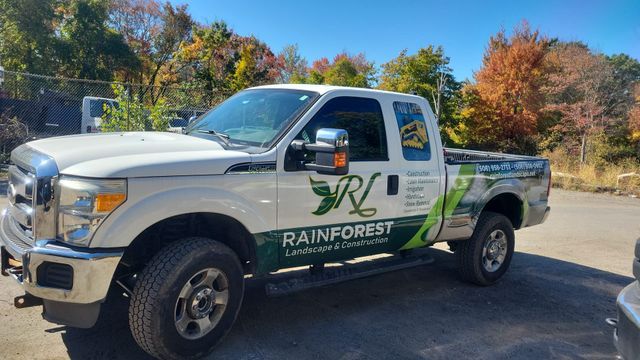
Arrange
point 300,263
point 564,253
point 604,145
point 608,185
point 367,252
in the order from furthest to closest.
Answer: point 604,145
point 608,185
point 564,253
point 367,252
point 300,263

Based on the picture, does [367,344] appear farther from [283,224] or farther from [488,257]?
[488,257]

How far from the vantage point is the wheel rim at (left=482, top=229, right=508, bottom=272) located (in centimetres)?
571

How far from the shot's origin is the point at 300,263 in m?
4.12

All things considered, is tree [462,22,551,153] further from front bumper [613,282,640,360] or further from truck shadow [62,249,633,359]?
front bumper [613,282,640,360]

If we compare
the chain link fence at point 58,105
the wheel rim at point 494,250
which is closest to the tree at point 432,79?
the chain link fence at point 58,105

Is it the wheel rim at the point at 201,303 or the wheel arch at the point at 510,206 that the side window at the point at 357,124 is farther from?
the wheel arch at the point at 510,206

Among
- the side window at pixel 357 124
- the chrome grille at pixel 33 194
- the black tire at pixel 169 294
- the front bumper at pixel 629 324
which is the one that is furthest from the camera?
the side window at pixel 357 124

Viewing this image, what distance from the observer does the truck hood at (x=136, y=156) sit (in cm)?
313

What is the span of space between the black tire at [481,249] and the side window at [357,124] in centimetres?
176

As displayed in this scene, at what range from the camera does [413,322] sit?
14.9ft

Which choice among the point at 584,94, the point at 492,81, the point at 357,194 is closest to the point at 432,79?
the point at 492,81

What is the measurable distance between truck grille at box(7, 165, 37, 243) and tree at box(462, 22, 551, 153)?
22.0m

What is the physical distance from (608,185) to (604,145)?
21.6ft

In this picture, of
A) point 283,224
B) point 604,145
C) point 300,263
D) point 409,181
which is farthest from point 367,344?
point 604,145
